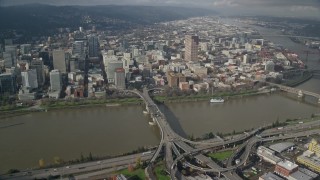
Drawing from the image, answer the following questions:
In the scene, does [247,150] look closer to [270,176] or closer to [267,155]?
[267,155]

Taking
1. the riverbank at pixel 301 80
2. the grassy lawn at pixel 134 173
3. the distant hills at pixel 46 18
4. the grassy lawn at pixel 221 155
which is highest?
the distant hills at pixel 46 18

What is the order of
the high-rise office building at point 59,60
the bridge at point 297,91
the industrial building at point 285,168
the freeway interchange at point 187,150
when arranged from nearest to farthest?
the industrial building at point 285,168 → the freeway interchange at point 187,150 → the bridge at point 297,91 → the high-rise office building at point 59,60

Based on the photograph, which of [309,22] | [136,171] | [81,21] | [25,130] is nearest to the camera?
[136,171]

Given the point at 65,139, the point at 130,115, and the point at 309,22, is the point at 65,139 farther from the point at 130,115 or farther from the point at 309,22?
the point at 309,22

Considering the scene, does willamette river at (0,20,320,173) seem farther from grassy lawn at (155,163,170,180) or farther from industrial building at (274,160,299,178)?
industrial building at (274,160,299,178)

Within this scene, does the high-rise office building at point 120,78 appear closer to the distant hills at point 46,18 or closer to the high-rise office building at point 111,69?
the high-rise office building at point 111,69

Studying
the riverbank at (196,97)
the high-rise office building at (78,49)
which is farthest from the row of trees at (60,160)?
the high-rise office building at (78,49)

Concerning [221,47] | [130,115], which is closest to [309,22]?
[221,47]

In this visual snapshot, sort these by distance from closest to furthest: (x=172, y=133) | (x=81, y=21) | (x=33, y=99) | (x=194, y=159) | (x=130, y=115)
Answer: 1. (x=194, y=159)
2. (x=172, y=133)
3. (x=130, y=115)
4. (x=33, y=99)
5. (x=81, y=21)
